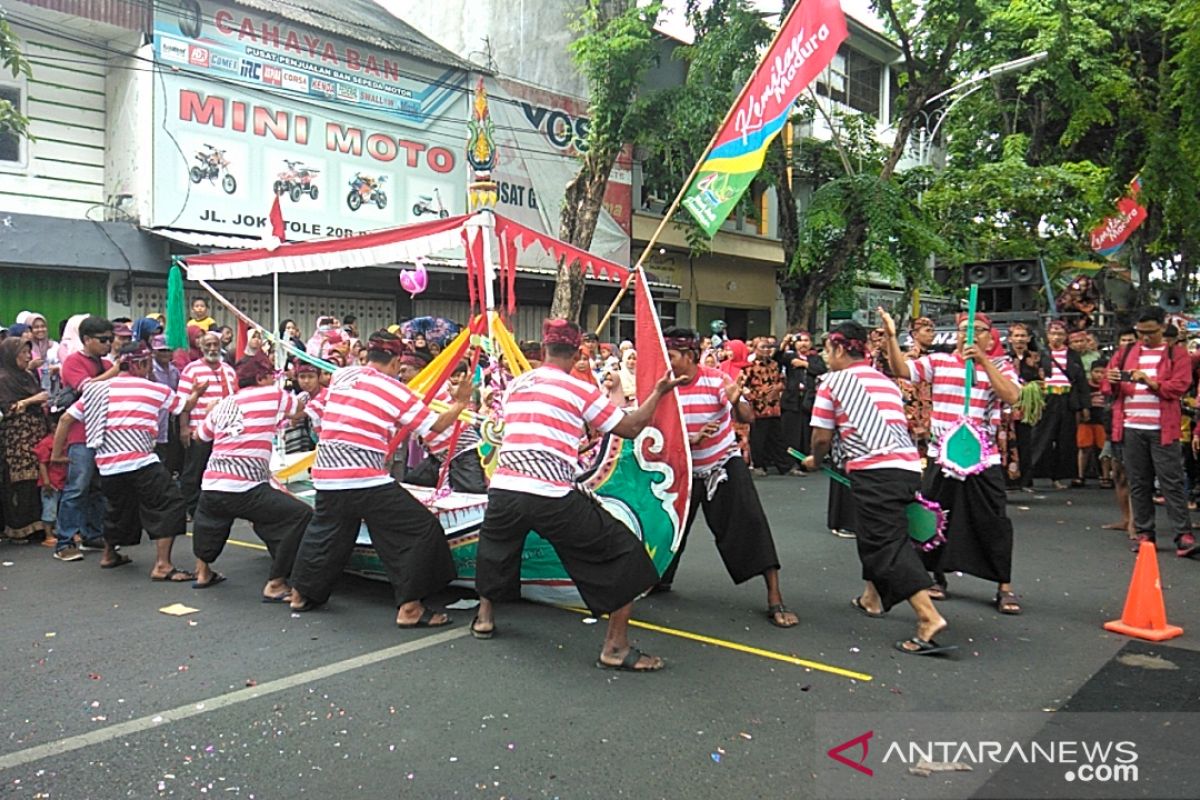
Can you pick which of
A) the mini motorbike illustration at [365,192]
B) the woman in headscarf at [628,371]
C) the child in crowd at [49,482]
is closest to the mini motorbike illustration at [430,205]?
the mini motorbike illustration at [365,192]

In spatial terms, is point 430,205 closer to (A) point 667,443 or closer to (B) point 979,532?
(A) point 667,443

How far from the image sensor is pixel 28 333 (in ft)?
27.0

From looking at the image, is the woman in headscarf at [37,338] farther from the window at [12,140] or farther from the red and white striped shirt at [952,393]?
the red and white striped shirt at [952,393]

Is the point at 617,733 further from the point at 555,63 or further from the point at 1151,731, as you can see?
the point at 555,63

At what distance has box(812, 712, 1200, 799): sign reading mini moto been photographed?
3629 millimetres

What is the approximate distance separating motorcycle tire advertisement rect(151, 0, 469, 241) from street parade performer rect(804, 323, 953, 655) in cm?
987

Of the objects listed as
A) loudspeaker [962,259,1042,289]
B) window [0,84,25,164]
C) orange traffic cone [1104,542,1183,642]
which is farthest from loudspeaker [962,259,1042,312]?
window [0,84,25,164]

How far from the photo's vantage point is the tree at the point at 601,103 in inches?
584

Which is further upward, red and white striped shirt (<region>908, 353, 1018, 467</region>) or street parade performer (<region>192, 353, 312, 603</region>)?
red and white striped shirt (<region>908, 353, 1018, 467</region>)

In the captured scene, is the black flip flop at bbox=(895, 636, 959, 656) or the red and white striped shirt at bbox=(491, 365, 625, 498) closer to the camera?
the red and white striped shirt at bbox=(491, 365, 625, 498)

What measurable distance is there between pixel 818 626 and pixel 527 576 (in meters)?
1.80

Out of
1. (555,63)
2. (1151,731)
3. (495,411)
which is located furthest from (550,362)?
(555,63)

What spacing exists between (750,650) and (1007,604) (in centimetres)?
192

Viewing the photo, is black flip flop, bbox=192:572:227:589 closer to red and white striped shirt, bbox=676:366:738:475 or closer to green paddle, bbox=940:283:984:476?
red and white striped shirt, bbox=676:366:738:475
